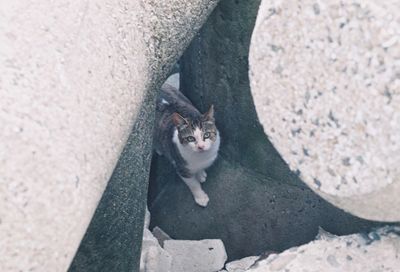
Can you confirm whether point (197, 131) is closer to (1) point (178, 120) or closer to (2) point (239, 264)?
(1) point (178, 120)

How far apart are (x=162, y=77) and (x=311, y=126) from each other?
59cm

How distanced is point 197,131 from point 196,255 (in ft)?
1.47

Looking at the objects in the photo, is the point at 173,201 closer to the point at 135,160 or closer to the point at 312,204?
the point at 312,204

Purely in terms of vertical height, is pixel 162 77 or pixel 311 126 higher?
pixel 311 126

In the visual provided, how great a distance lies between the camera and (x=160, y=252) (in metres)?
2.12

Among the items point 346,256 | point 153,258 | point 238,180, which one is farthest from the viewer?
point 238,180

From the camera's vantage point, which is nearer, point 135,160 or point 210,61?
point 135,160

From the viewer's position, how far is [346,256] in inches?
40.0

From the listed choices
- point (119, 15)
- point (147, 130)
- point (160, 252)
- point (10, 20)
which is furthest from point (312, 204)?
point (10, 20)

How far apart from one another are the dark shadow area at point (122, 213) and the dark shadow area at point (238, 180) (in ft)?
1.39

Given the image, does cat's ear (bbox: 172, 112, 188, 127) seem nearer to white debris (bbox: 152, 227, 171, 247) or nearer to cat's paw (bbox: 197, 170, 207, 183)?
cat's paw (bbox: 197, 170, 207, 183)

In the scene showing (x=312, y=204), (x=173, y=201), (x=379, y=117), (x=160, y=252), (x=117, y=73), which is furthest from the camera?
(x=173, y=201)

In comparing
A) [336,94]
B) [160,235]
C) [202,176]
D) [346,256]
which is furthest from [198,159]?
[336,94]

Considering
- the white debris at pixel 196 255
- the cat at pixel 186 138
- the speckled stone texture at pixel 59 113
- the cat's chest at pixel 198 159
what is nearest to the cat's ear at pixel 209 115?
the cat at pixel 186 138
